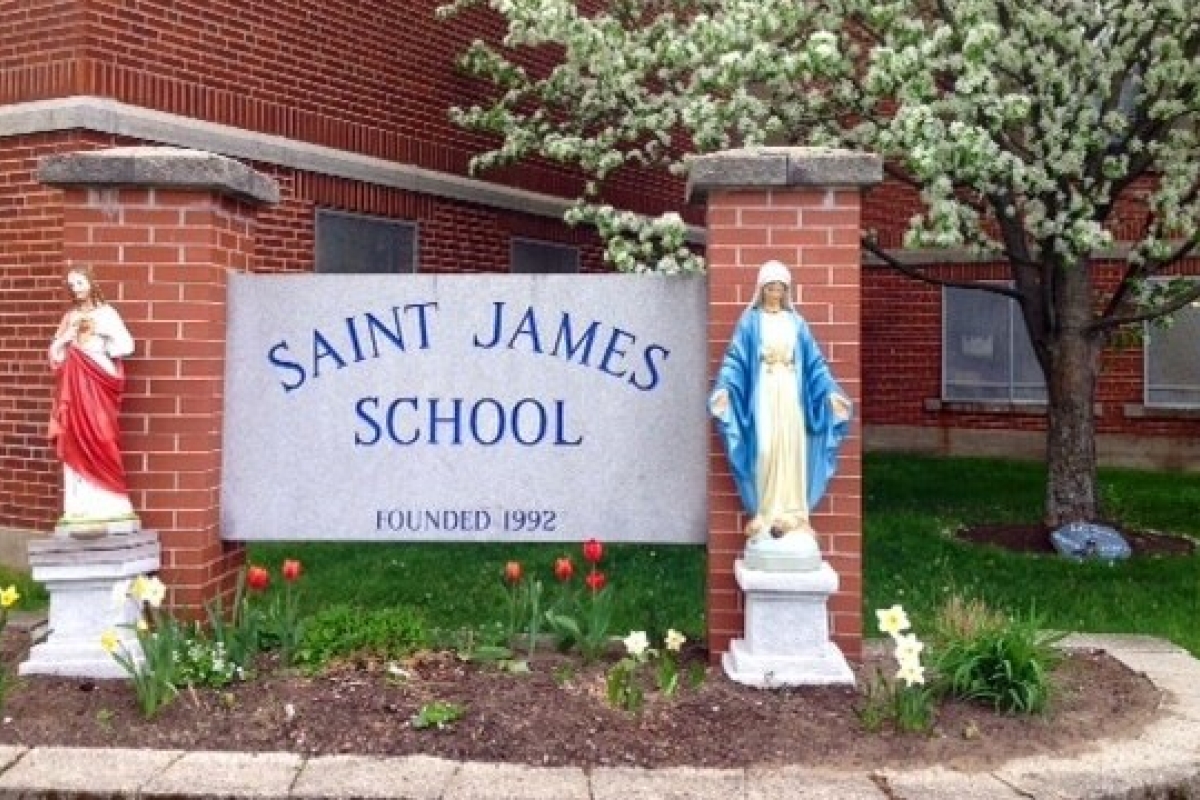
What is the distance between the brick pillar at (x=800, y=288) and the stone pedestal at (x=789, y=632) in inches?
12.8

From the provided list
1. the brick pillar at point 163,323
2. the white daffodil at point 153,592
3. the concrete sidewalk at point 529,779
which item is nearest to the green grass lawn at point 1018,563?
the concrete sidewalk at point 529,779

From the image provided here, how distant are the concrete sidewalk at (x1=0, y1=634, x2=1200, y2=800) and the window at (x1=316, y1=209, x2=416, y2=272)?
6391mm

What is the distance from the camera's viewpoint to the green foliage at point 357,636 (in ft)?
17.3

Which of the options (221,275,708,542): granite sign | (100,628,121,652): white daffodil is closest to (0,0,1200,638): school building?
(221,275,708,542): granite sign

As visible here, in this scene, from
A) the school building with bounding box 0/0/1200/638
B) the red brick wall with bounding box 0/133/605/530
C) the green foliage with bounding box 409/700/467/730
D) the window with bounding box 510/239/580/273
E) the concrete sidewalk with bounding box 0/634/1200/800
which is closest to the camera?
the concrete sidewalk with bounding box 0/634/1200/800

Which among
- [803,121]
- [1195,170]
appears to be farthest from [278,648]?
[1195,170]

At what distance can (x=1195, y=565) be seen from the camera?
9.22 metres

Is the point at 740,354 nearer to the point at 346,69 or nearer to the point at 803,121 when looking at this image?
the point at 803,121

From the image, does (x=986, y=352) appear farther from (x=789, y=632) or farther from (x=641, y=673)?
(x=641, y=673)

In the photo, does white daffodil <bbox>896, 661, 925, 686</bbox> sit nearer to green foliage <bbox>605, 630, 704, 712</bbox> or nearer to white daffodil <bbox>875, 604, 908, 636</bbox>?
white daffodil <bbox>875, 604, 908, 636</bbox>

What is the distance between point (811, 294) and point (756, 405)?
2.11 feet

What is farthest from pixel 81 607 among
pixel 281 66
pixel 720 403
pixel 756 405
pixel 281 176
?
pixel 281 66

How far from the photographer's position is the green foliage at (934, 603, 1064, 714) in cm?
489

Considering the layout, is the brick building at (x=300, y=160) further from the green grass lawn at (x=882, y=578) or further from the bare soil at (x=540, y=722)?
the green grass lawn at (x=882, y=578)
